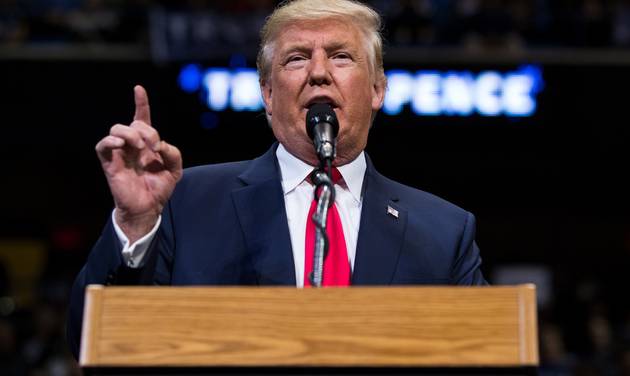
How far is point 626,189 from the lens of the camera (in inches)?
408

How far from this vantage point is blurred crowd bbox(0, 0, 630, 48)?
8500mm

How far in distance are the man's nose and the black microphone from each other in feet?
0.32

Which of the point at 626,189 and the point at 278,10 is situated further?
the point at 626,189

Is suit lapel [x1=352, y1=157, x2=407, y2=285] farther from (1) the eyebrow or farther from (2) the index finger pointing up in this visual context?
(2) the index finger pointing up

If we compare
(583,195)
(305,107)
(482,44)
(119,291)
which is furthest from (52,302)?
(119,291)

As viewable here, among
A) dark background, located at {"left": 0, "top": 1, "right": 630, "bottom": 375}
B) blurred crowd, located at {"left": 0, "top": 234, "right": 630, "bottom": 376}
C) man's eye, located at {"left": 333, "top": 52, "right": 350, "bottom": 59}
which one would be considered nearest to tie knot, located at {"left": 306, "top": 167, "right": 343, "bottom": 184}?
man's eye, located at {"left": 333, "top": 52, "right": 350, "bottom": 59}

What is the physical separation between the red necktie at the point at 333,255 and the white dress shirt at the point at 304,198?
29 mm

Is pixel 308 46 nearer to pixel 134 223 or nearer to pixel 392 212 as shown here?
pixel 392 212

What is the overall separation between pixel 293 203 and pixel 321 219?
17.5 inches

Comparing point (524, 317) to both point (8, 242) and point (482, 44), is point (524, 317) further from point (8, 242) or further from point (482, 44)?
point (8, 242)

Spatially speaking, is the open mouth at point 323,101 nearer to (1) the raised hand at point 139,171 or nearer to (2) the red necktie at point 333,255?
(2) the red necktie at point 333,255

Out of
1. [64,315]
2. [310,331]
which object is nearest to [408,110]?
[64,315]

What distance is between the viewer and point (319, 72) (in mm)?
2156

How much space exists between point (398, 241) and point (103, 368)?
896 mm
